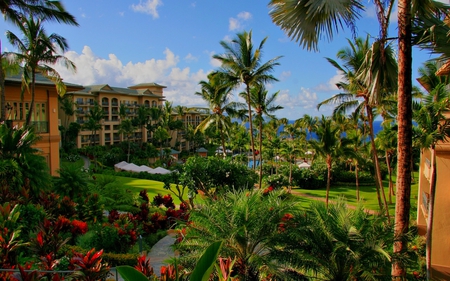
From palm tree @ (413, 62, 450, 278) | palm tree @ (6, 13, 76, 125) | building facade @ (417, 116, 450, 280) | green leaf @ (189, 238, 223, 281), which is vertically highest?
palm tree @ (6, 13, 76, 125)

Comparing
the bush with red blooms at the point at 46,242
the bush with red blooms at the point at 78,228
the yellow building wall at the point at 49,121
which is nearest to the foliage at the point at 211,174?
the bush with red blooms at the point at 78,228

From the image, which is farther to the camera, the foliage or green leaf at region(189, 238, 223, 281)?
the foliage

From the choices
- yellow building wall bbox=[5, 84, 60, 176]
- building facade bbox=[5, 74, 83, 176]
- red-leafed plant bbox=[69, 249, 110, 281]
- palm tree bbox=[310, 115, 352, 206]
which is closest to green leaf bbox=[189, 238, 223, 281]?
red-leafed plant bbox=[69, 249, 110, 281]

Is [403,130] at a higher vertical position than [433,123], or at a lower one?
lower

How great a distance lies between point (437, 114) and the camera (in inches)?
387

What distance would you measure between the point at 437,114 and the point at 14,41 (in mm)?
18955

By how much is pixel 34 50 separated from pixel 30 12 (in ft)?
6.34

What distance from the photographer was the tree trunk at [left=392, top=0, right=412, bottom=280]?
21.4ft

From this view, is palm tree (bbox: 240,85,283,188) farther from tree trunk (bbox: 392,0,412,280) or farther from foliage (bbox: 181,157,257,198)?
tree trunk (bbox: 392,0,412,280)

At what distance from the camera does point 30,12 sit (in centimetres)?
1617

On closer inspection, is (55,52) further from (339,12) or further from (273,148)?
(273,148)

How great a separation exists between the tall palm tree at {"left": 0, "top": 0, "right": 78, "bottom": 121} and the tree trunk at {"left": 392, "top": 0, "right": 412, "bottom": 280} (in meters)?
15.7

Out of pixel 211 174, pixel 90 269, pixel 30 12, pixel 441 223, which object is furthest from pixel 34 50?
pixel 441 223

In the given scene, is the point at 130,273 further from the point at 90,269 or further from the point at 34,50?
the point at 34,50
